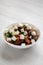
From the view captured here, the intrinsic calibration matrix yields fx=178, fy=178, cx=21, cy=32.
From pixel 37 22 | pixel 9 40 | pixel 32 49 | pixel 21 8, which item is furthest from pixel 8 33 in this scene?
pixel 21 8

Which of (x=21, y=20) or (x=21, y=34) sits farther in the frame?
(x=21, y=20)

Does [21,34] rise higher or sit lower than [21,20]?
lower

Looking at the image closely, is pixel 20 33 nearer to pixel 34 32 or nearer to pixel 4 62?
pixel 34 32

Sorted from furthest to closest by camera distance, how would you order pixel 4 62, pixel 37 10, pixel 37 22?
pixel 37 10
pixel 37 22
pixel 4 62
